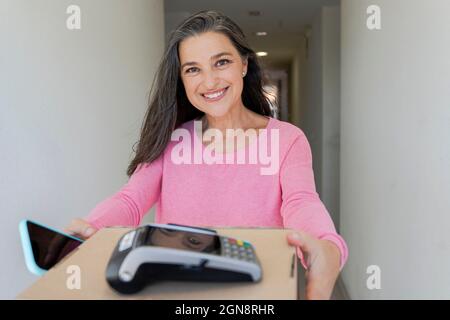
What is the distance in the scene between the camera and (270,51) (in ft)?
23.5

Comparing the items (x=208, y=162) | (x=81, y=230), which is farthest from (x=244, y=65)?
(x=81, y=230)

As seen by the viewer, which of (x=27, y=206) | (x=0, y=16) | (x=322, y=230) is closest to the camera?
(x=322, y=230)

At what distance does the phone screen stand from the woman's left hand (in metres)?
0.25

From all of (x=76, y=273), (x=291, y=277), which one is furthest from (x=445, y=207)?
(x=76, y=273)

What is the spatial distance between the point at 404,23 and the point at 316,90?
2.92m

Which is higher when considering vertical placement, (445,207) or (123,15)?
(123,15)

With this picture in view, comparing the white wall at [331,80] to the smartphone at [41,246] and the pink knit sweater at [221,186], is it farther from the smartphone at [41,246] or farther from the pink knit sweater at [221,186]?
the smartphone at [41,246]

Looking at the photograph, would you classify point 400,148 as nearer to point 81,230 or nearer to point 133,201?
point 133,201

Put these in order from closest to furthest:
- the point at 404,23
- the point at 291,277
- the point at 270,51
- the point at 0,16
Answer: the point at 291,277, the point at 0,16, the point at 404,23, the point at 270,51

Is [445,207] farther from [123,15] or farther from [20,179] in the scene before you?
[123,15]

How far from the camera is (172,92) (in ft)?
3.19

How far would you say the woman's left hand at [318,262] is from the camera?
0.49m

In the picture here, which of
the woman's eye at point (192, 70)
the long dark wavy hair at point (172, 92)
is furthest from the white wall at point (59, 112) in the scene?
the woman's eye at point (192, 70)

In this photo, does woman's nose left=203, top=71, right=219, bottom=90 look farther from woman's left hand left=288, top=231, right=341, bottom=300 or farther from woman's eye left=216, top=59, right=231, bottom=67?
woman's left hand left=288, top=231, right=341, bottom=300
